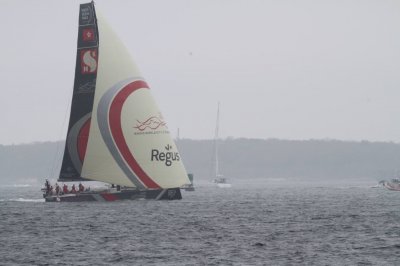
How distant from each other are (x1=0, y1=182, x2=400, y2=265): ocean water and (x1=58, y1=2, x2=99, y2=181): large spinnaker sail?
618 cm

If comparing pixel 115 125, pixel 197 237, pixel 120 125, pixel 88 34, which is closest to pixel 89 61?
pixel 88 34

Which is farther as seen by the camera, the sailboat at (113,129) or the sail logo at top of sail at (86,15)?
the sail logo at top of sail at (86,15)

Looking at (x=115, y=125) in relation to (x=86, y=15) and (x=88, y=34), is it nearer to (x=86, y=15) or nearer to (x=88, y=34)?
(x=88, y=34)

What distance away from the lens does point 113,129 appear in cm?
7350

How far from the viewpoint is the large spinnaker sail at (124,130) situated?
241ft

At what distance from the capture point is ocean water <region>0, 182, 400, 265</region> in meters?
38.6

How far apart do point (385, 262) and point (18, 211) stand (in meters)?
41.4

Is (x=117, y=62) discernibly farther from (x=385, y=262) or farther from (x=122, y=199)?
(x=385, y=262)

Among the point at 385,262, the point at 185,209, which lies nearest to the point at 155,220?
the point at 185,209

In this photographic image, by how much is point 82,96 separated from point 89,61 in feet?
10.3

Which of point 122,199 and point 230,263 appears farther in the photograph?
point 122,199

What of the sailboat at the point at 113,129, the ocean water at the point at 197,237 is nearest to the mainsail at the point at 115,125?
the sailboat at the point at 113,129

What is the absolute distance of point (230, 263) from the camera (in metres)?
37.0

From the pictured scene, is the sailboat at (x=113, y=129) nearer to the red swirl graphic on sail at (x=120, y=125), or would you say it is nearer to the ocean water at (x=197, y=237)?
the red swirl graphic on sail at (x=120, y=125)
